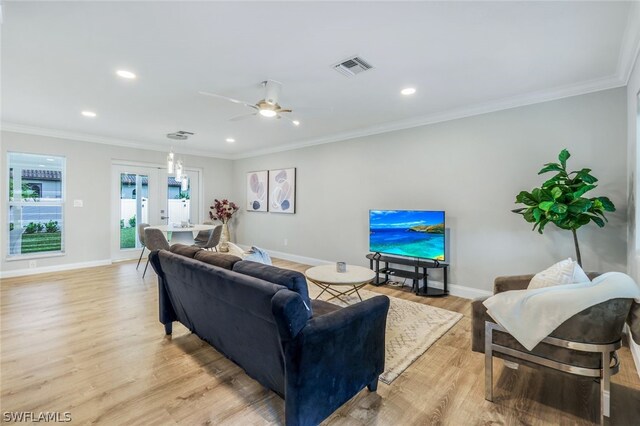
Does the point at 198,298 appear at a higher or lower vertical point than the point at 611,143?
lower

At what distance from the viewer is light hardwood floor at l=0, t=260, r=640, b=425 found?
180cm

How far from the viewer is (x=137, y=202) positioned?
21.0ft

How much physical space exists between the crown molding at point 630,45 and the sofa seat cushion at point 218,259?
10.1 feet

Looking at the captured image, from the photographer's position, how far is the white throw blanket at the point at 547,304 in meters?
1.60

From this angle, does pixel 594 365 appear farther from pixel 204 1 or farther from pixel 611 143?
pixel 204 1

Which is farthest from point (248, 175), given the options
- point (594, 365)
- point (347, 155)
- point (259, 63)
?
point (594, 365)

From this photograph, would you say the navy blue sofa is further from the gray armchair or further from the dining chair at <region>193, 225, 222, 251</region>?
the dining chair at <region>193, 225, 222, 251</region>

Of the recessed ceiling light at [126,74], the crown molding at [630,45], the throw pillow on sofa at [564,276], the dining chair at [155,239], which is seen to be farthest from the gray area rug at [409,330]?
the recessed ceiling light at [126,74]

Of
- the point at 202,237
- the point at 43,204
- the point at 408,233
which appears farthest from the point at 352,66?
the point at 43,204

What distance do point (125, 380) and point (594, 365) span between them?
2.94 meters

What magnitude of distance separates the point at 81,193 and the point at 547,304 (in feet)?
22.7

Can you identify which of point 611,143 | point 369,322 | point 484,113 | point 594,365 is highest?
point 484,113

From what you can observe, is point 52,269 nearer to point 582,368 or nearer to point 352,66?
point 352,66

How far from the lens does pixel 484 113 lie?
3.79 meters
